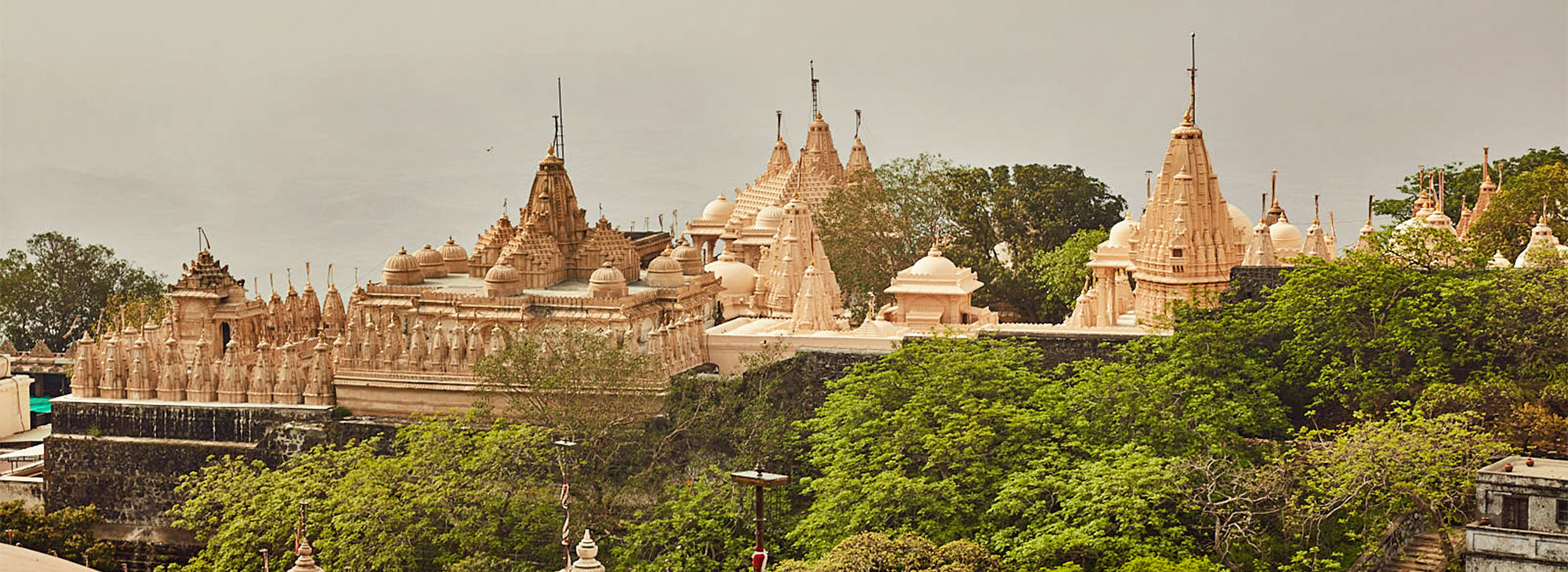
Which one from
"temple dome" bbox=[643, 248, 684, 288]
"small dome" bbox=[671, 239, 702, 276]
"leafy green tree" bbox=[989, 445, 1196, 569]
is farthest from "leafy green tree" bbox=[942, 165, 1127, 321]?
"leafy green tree" bbox=[989, 445, 1196, 569]

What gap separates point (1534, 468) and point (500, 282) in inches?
565

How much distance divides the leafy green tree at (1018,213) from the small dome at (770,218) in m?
3.28

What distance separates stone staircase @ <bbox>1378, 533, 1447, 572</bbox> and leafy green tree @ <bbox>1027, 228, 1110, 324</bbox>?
51.0ft

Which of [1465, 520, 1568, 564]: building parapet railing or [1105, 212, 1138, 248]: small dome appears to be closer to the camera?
[1465, 520, 1568, 564]: building parapet railing

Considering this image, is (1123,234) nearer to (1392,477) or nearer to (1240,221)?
(1240,221)

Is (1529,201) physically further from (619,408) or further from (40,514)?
(40,514)

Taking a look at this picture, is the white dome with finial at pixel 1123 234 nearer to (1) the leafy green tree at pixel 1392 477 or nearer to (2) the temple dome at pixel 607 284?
(2) the temple dome at pixel 607 284

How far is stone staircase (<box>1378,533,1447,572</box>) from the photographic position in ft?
74.6

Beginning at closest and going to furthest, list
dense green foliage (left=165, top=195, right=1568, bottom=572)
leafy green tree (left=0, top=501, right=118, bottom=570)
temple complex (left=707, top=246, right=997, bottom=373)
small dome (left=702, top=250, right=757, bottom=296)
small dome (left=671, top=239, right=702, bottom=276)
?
dense green foliage (left=165, top=195, right=1568, bottom=572) < leafy green tree (left=0, top=501, right=118, bottom=570) < temple complex (left=707, top=246, right=997, bottom=373) < small dome (left=671, top=239, right=702, bottom=276) < small dome (left=702, top=250, right=757, bottom=296)

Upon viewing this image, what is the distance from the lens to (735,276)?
36.3 meters

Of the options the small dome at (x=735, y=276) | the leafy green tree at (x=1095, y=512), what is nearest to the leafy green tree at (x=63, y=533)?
the small dome at (x=735, y=276)

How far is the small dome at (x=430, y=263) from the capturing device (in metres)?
32.6

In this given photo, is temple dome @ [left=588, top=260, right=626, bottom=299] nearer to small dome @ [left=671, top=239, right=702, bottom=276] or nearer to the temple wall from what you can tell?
the temple wall

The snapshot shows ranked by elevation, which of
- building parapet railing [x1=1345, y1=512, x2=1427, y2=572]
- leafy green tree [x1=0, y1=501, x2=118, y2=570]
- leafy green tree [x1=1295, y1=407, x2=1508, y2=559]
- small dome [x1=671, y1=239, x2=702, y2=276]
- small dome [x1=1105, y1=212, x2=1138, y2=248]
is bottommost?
leafy green tree [x1=0, y1=501, x2=118, y2=570]
